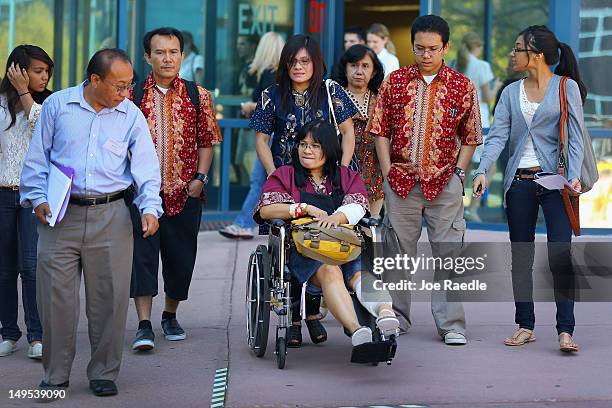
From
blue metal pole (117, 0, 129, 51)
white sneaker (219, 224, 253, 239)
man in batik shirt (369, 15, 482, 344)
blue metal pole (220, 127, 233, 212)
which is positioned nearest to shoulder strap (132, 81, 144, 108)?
man in batik shirt (369, 15, 482, 344)

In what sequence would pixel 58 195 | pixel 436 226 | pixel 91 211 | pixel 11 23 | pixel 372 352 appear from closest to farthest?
pixel 58 195
pixel 91 211
pixel 372 352
pixel 436 226
pixel 11 23

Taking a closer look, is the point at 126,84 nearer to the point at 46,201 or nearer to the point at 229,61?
the point at 46,201

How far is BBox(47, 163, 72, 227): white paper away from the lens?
253 inches

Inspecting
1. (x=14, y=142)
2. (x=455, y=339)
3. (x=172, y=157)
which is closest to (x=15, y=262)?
(x=14, y=142)

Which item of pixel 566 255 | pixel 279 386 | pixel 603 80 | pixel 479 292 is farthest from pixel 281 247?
pixel 603 80

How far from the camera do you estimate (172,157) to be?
7.94 meters

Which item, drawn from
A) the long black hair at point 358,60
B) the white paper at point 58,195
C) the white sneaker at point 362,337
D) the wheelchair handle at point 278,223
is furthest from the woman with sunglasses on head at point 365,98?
the white paper at point 58,195

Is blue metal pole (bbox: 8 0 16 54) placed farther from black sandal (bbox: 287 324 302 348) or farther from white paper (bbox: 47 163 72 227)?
white paper (bbox: 47 163 72 227)

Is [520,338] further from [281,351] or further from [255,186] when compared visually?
[255,186]

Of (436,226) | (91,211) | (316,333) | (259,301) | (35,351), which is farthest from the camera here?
(436,226)

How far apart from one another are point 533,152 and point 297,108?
4.80 ft

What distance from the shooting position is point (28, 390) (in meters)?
6.71

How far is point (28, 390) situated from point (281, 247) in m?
1.54

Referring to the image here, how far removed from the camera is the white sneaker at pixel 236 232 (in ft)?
40.2
